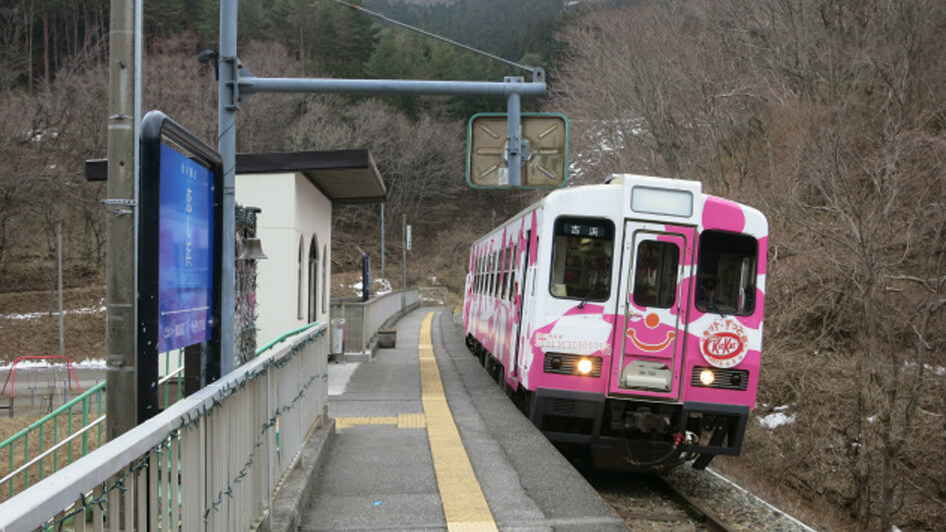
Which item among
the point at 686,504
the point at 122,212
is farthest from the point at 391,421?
the point at 122,212

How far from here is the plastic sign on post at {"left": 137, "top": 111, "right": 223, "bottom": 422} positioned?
162 inches

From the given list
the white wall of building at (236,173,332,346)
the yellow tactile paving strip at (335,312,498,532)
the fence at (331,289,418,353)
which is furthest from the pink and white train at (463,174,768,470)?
the fence at (331,289,418,353)

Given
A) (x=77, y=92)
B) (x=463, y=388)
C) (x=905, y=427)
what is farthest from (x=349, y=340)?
(x=77, y=92)

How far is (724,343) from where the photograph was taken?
938cm

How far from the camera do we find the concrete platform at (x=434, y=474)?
6.48 meters

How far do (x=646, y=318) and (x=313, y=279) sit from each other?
41.8 feet

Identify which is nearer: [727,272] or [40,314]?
[727,272]

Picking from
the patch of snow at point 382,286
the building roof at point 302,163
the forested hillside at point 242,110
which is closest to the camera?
the building roof at point 302,163

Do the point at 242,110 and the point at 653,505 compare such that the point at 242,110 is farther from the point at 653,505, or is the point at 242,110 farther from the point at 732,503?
the point at 732,503

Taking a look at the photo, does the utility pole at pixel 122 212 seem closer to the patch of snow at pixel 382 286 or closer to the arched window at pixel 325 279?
the arched window at pixel 325 279

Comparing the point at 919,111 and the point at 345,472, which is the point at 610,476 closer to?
the point at 345,472

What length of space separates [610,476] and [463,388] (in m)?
4.23

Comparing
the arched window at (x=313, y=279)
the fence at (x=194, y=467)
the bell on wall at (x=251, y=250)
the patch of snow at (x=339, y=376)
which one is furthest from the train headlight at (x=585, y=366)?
the arched window at (x=313, y=279)

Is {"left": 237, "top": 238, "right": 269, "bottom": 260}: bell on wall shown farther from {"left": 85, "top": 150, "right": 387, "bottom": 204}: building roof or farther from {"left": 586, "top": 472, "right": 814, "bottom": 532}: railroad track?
{"left": 85, "top": 150, "right": 387, "bottom": 204}: building roof
